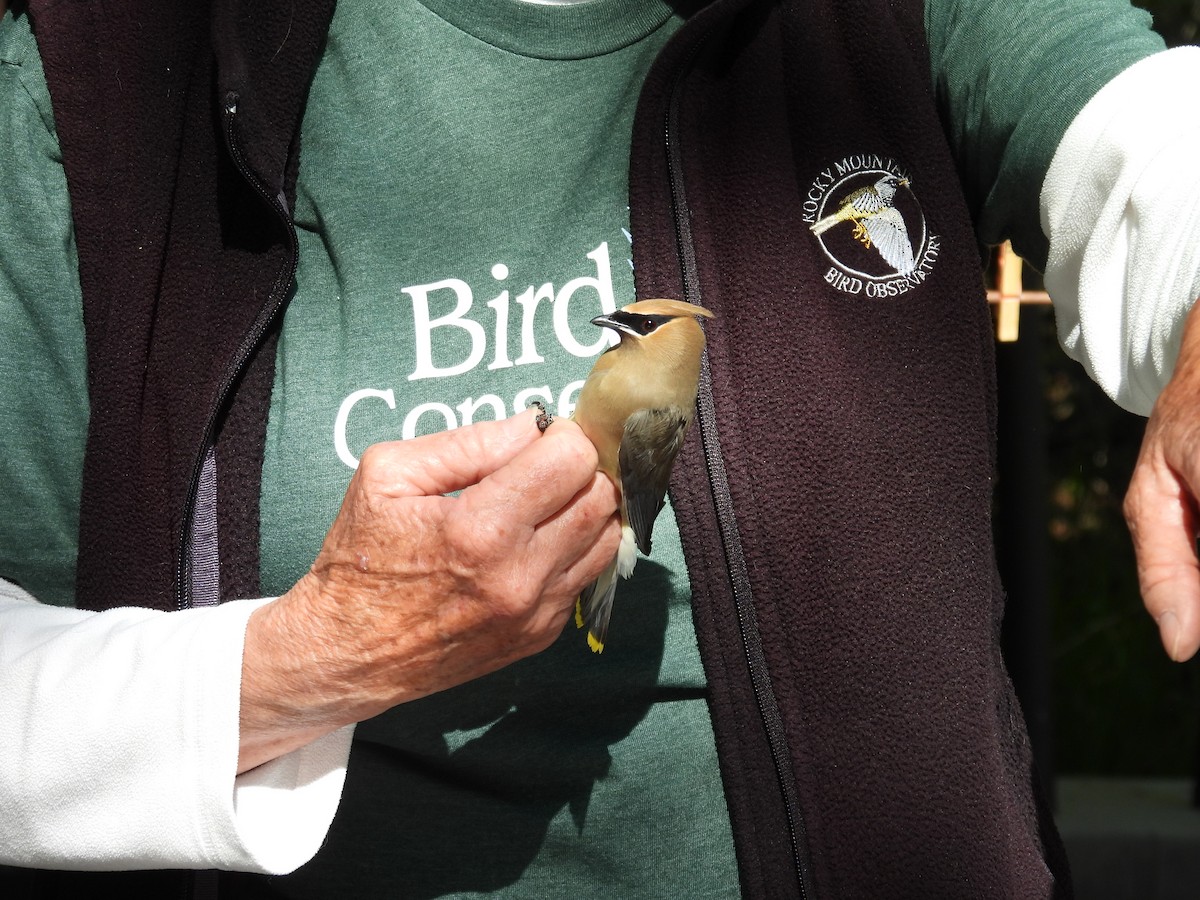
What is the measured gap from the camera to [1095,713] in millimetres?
5961

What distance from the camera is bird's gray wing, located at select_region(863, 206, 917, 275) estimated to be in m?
1.64

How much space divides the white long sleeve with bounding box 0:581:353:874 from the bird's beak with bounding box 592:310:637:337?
552 millimetres

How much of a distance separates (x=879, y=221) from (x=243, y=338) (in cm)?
81

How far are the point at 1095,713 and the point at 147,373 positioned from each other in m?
5.35

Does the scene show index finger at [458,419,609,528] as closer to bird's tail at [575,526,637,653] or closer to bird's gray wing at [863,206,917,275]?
bird's tail at [575,526,637,653]

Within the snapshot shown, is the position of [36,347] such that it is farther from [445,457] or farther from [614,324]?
[614,324]

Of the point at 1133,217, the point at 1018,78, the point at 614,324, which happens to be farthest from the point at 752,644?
the point at 1018,78

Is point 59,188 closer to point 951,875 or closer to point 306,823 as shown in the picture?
point 306,823

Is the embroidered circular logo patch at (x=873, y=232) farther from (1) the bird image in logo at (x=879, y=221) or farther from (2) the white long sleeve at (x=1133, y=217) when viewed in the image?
(2) the white long sleeve at (x=1133, y=217)

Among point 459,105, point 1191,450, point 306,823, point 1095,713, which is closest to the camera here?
point 1191,450

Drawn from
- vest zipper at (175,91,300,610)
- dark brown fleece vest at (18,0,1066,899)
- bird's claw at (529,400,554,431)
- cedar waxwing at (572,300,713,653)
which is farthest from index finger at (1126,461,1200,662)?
vest zipper at (175,91,300,610)

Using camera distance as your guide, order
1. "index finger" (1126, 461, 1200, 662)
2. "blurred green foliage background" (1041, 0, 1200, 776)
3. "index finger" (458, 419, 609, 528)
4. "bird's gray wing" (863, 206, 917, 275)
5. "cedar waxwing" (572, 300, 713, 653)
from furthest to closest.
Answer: "blurred green foliage background" (1041, 0, 1200, 776) < "bird's gray wing" (863, 206, 917, 275) < "cedar waxwing" (572, 300, 713, 653) < "index finger" (458, 419, 609, 528) < "index finger" (1126, 461, 1200, 662)

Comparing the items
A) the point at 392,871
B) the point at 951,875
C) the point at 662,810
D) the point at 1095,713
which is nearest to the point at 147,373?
the point at 392,871

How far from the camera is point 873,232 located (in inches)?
64.7
